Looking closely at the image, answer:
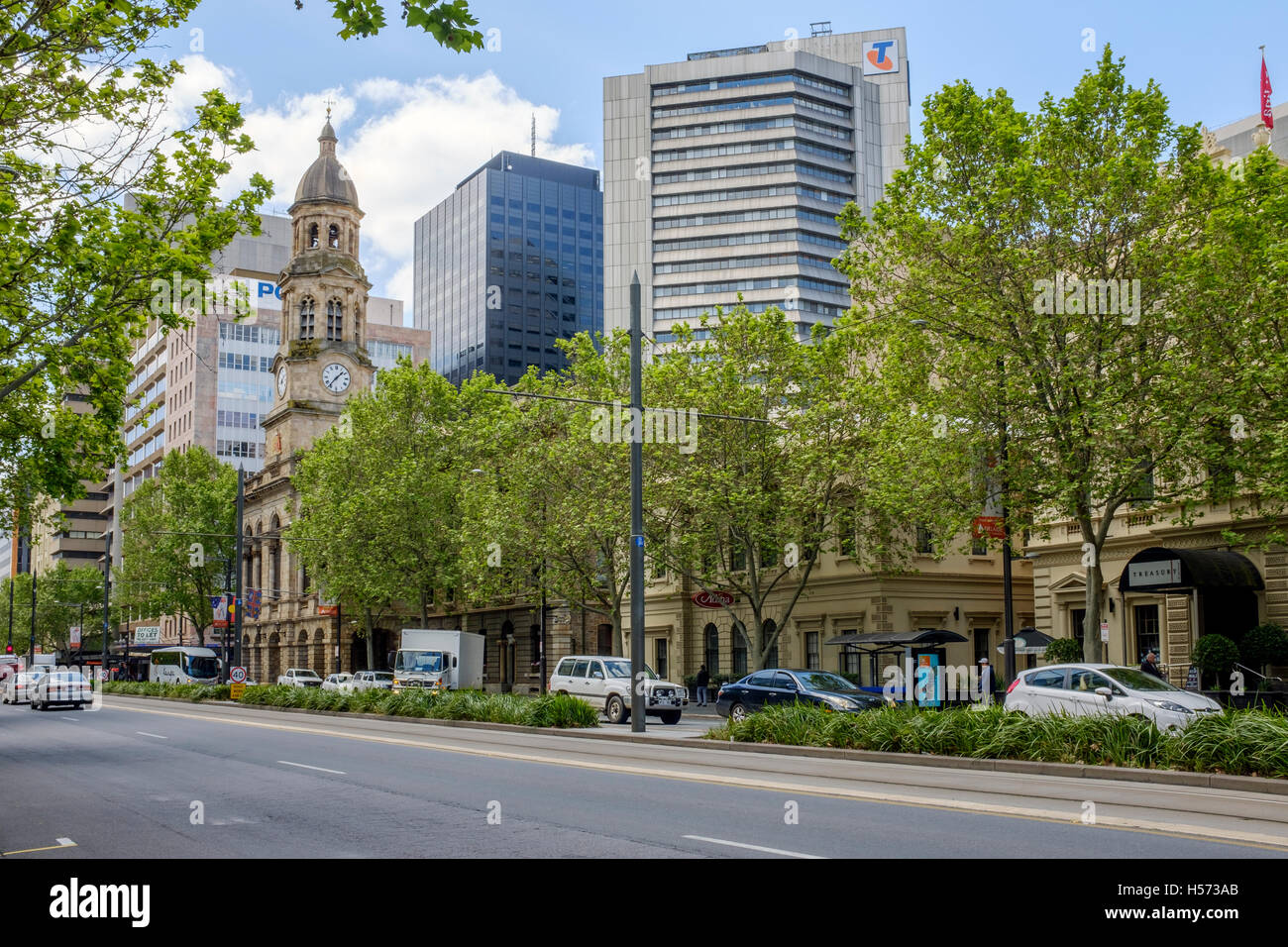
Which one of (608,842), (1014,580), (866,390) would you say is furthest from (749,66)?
(608,842)

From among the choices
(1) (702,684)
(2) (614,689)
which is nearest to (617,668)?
(2) (614,689)

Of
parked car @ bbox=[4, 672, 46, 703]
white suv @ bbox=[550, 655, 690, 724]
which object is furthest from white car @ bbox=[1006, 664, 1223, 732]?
parked car @ bbox=[4, 672, 46, 703]

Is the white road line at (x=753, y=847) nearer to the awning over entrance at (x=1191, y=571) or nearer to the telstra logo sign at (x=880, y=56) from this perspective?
the awning over entrance at (x=1191, y=571)

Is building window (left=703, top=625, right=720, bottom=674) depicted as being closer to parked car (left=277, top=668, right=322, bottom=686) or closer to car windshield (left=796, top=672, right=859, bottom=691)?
car windshield (left=796, top=672, right=859, bottom=691)

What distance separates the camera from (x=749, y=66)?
11338cm

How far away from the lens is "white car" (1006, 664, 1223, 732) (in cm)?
1866

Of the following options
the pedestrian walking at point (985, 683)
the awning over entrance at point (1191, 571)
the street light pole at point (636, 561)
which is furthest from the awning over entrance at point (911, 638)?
the street light pole at point (636, 561)

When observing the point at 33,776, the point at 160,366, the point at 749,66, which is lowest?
the point at 33,776

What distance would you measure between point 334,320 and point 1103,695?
7291 cm

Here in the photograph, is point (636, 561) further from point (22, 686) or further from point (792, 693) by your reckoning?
point (22, 686)

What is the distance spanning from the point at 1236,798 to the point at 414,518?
4484cm

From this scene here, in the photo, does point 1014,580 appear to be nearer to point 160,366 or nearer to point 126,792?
point 126,792

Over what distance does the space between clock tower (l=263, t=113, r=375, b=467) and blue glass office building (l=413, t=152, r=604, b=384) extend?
64.4m

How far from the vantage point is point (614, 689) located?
32.4 m
